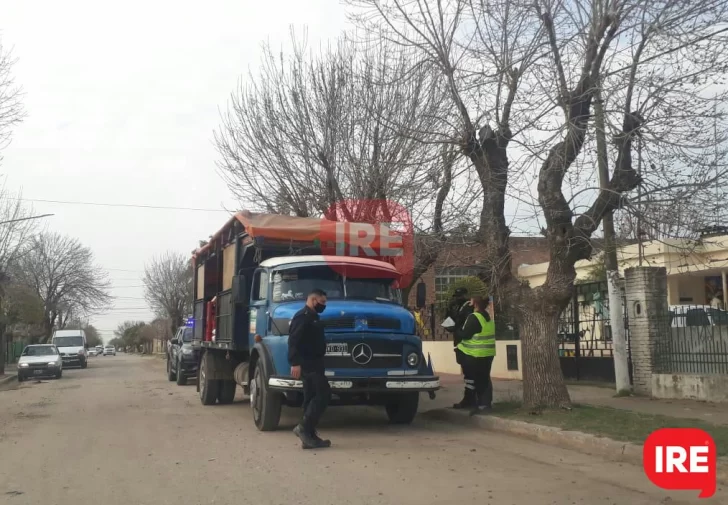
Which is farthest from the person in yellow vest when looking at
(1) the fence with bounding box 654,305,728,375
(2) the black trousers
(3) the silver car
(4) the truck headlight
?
(3) the silver car

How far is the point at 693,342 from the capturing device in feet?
40.7

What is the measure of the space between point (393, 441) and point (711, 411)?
4950 mm

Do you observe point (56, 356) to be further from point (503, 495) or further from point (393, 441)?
point (503, 495)

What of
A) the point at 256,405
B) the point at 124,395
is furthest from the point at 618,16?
the point at 124,395

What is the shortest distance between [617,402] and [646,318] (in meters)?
1.91

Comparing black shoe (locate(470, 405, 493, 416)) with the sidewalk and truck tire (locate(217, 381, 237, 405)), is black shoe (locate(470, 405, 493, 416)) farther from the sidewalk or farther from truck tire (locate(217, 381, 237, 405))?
truck tire (locate(217, 381, 237, 405))

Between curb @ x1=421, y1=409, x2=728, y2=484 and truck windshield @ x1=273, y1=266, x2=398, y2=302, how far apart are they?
2.29 m

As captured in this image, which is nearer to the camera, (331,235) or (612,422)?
(612,422)

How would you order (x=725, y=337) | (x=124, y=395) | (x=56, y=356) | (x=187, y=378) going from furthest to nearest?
(x=56, y=356), (x=187, y=378), (x=124, y=395), (x=725, y=337)

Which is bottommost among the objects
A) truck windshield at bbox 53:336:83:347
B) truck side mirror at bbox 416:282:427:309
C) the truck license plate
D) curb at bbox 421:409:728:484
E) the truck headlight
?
curb at bbox 421:409:728:484

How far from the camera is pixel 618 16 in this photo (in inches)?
380

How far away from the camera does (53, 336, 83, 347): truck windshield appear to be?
3912 centimetres

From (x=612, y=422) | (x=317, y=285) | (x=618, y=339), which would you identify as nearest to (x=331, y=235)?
(x=317, y=285)

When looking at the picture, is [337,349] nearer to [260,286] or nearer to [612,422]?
[260,286]
